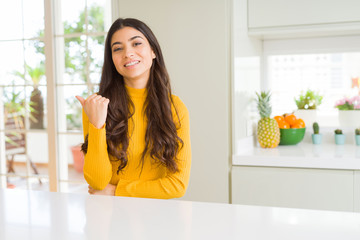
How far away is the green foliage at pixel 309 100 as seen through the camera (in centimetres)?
270

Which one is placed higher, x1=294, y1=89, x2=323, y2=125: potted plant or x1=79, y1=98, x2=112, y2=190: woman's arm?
x1=294, y1=89, x2=323, y2=125: potted plant

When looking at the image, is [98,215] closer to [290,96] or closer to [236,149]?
[236,149]

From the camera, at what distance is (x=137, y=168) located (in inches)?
54.6

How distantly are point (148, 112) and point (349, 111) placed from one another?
1744mm

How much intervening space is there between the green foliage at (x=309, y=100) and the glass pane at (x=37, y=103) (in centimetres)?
206

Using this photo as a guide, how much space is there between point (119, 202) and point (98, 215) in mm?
101

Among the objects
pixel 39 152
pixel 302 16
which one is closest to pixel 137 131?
pixel 302 16

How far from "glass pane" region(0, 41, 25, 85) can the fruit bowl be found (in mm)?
2080

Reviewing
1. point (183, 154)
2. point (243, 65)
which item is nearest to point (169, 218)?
point (183, 154)

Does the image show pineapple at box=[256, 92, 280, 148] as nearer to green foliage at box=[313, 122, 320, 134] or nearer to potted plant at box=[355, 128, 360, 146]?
green foliage at box=[313, 122, 320, 134]

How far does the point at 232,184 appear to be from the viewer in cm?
212

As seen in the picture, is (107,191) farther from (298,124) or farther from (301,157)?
(298,124)

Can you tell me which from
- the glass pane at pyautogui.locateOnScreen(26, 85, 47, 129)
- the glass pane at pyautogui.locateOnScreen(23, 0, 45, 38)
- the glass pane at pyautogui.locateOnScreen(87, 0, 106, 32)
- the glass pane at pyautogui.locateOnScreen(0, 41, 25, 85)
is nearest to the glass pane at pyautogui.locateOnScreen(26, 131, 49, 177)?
the glass pane at pyautogui.locateOnScreen(26, 85, 47, 129)

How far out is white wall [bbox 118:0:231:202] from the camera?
206 cm
